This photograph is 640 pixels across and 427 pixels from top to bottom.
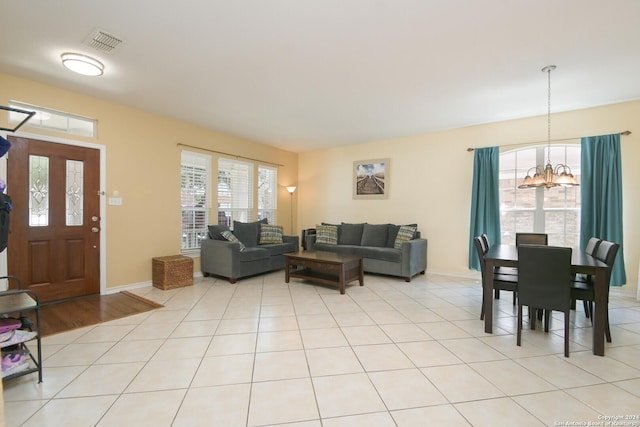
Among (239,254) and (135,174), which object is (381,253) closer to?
(239,254)

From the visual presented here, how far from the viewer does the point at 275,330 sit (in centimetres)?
275

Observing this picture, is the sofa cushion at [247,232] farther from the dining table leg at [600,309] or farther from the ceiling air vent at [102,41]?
the dining table leg at [600,309]

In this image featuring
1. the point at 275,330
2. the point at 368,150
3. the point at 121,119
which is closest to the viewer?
the point at 275,330

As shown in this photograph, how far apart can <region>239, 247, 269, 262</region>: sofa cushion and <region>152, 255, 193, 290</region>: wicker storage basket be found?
773 millimetres

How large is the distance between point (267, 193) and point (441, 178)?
11.9 feet

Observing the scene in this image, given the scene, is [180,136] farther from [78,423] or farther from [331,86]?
[78,423]

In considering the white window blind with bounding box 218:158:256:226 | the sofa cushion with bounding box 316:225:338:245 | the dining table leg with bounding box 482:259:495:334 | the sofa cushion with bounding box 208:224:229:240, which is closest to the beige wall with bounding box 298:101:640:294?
the sofa cushion with bounding box 316:225:338:245

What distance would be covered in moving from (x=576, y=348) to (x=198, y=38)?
13.6 ft

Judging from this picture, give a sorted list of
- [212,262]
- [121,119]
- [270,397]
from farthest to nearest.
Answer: [212,262], [121,119], [270,397]

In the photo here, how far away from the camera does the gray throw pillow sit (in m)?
5.48

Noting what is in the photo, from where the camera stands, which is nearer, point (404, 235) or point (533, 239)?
point (533, 239)

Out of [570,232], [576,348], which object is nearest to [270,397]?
[576,348]

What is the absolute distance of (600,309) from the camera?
231cm

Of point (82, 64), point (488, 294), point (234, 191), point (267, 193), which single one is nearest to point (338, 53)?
point (82, 64)
